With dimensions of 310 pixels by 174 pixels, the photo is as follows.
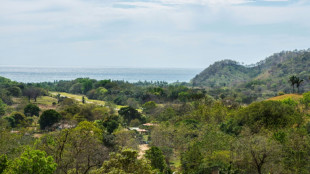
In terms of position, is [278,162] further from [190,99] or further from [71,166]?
[190,99]

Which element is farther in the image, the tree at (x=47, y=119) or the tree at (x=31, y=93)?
the tree at (x=31, y=93)

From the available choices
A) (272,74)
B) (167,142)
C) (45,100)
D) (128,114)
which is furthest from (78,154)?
(272,74)

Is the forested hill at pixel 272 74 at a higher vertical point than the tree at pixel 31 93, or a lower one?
higher

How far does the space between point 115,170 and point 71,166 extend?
10.6m

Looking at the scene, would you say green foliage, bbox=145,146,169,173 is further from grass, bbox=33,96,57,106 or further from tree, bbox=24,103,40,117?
grass, bbox=33,96,57,106

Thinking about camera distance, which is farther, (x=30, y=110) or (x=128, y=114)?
(x=30, y=110)

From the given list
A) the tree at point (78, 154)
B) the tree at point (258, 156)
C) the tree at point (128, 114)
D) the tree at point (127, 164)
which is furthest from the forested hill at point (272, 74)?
the tree at point (127, 164)

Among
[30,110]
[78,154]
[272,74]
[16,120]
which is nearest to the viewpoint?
[78,154]

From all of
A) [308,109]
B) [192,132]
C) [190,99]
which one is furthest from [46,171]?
[190,99]

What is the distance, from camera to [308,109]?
47.0 m

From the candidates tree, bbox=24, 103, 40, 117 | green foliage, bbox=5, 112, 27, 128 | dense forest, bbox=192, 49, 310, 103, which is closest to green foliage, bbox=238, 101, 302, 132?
green foliage, bbox=5, 112, 27, 128

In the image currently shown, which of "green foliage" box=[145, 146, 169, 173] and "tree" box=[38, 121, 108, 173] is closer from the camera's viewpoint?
"tree" box=[38, 121, 108, 173]

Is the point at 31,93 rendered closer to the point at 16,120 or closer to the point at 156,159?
the point at 16,120

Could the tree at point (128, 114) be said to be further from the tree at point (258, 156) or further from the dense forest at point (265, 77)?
the dense forest at point (265, 77)
